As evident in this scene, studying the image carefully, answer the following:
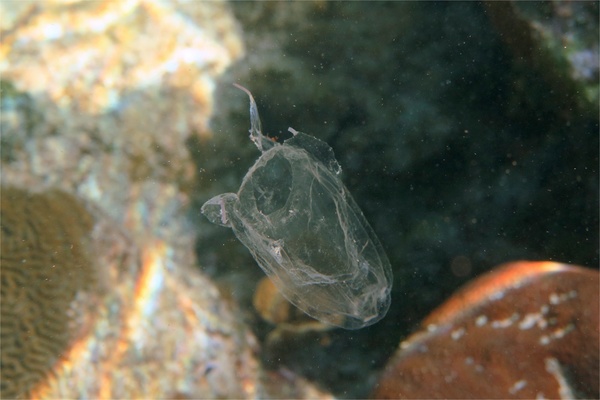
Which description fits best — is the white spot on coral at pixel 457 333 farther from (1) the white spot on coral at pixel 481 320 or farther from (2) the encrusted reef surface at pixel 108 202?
(2) the encrusted reef surface at pixel 108 202

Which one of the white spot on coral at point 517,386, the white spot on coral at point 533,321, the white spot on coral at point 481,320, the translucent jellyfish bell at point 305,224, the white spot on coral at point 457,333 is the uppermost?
the translucent jellyfish bell at point 305,224

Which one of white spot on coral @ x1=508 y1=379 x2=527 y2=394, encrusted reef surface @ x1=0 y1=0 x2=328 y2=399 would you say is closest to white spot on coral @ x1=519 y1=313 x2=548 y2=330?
white spot on coral @ x1=508 y1=379 x2=527 y2=394

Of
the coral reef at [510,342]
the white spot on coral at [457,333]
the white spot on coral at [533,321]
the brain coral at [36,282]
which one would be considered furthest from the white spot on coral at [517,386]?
the brain coral at [36,282]

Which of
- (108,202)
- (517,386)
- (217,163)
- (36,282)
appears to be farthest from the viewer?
(217,163)

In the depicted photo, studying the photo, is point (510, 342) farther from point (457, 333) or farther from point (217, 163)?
point (217, 163)

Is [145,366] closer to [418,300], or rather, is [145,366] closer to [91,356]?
[91,356]

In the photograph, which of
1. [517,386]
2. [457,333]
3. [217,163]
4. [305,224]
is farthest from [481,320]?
[217,163]
